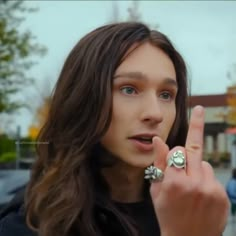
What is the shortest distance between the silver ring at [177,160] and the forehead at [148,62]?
445 millimetres

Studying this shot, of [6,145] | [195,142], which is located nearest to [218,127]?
[6,145]

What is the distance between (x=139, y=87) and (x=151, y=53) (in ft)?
0.43

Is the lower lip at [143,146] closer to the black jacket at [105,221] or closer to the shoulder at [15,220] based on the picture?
the black jacket at [105,221]

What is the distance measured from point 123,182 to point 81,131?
0.18 meters

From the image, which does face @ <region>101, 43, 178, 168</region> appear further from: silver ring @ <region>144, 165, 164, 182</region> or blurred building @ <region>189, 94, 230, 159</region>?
blurred building @ <region>189, 94, 230, 159</region>

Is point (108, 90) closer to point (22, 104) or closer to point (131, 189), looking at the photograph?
point (131, 189)


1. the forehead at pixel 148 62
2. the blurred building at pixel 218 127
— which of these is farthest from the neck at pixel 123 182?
the blurred building at pixel 218 127

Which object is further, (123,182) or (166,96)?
(123,182)

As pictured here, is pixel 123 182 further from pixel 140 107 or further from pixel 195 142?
pixel 195 142

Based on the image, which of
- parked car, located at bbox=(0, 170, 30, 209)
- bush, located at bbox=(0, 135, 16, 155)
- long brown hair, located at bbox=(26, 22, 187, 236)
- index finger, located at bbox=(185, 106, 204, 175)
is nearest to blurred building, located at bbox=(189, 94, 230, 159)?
bush, located at bbox=(0, 135, 16, 155)

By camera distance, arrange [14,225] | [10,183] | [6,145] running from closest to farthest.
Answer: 1. [14,225]
2. [10,183]
3. [6,145]

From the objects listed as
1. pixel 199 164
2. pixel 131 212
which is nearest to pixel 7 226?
pixel 131 212

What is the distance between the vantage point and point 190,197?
53.1 inches

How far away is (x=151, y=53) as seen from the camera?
1865mm
